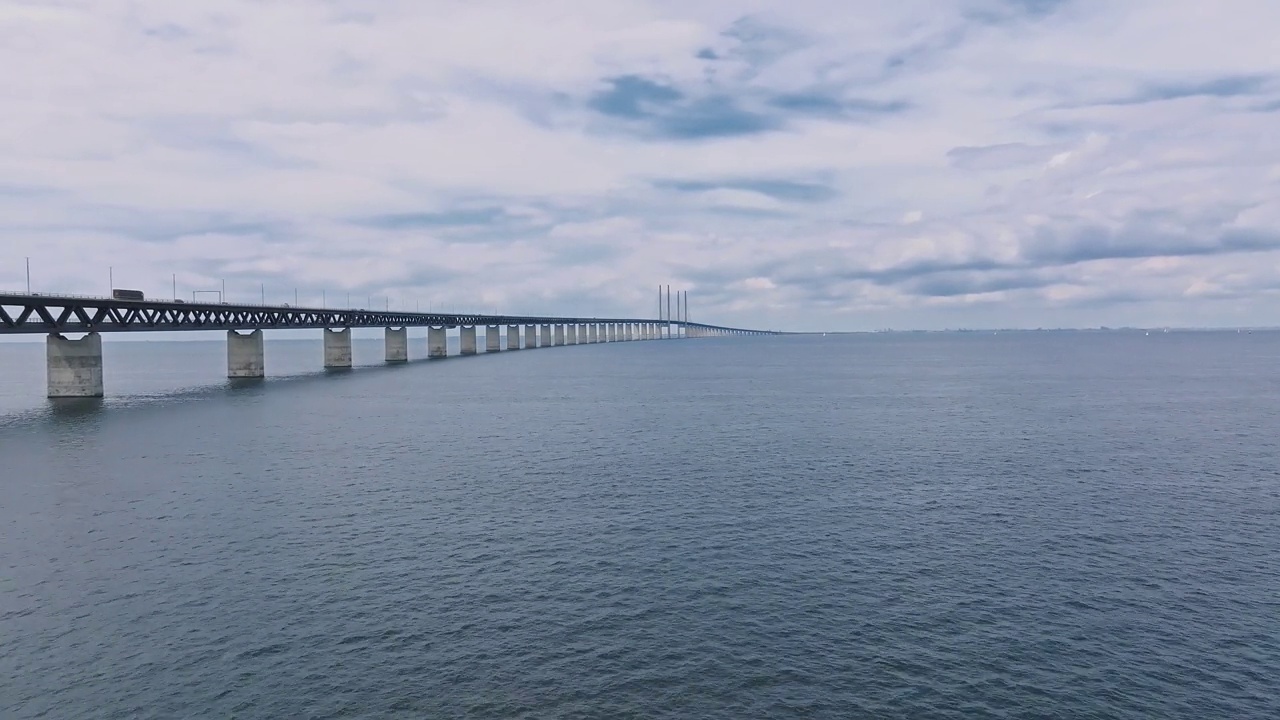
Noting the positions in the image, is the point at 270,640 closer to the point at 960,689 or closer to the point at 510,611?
the point at 510,611

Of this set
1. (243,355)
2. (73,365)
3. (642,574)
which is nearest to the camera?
(642,574)

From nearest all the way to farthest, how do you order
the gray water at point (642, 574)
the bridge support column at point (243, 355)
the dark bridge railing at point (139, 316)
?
the gray water at point (642, 574), the dark bridge railing at point (139, 316), the bridge support column at point (243, 355)

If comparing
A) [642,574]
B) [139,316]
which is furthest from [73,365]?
[642,574]

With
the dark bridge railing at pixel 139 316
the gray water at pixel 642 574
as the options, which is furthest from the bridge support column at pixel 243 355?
the gray water at pixel 642 574

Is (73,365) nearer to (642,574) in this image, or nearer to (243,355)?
(243,355)

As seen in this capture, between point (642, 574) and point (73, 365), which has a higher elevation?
point (73, 365)

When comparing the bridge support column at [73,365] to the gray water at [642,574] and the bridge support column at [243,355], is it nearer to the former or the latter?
the gray water at [642,574]
